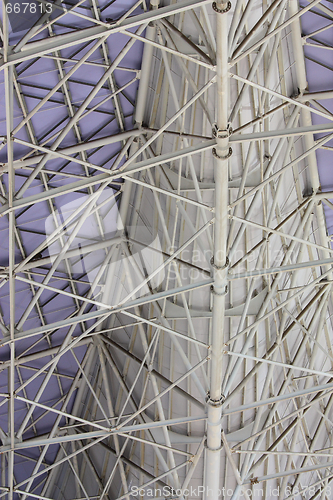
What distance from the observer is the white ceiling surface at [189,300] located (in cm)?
1878

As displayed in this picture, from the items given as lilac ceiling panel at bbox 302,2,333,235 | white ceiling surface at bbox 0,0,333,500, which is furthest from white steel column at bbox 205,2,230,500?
lilac ceiling panel at bbox 302,2,333,235

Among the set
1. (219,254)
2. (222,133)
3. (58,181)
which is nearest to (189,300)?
(219,254)

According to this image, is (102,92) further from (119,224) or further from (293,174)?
(293,174)

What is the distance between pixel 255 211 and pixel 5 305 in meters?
10.5

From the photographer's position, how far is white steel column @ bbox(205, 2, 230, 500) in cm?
1244

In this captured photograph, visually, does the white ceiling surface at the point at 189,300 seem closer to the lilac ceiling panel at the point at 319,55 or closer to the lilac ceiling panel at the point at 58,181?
the lilac ceiling panel at the point at 58,181

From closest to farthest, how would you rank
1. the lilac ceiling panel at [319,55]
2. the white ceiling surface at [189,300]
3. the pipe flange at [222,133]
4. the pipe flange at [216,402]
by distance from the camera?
the pipe flange at [222,133] → the lilac ceiling panel at [319,55] → the pipe flange at [216,402] → the white ceiling surface at [189,300]

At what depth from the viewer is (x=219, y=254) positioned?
15750 mm

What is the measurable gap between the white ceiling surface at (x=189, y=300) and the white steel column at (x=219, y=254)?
0.41 m

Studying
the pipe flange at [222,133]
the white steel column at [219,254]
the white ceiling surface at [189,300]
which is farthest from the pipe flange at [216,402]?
the pipe flange at [222,133]

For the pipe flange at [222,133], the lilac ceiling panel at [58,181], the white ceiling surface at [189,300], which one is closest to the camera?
the pipe flange at [222,133]

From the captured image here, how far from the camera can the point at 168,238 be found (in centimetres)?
1980

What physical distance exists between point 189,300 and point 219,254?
18.3ft

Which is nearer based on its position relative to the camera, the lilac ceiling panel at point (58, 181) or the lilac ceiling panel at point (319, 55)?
the lilac ceiling panel at point (319, 55)
